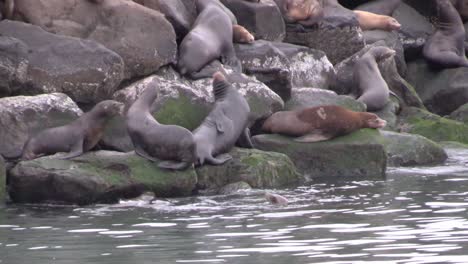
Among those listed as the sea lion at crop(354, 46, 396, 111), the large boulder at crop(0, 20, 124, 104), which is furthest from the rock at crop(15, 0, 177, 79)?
the sea lion at crop(354, 46, 396, 111)

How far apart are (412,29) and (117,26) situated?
26.7 ft

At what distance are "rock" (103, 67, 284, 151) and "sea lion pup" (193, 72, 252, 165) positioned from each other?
258 mm

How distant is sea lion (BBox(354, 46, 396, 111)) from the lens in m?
17.5

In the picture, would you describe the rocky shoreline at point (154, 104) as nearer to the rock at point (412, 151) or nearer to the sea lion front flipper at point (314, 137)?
the rock at point (412, 151)

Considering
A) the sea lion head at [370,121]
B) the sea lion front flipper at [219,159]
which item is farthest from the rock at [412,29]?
the sea lion front flipper at [219,159]

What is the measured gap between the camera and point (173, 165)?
13.1 m

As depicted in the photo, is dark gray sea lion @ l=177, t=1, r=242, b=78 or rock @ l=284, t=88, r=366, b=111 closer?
dark gray sea lion @ l=177, t=1, r=242, b=78

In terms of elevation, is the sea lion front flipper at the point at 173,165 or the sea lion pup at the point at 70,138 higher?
the sea lion pup at the point at 70,138

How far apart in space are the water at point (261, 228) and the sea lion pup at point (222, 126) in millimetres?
1075

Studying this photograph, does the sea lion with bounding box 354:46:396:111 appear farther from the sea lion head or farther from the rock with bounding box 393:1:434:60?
the rock with bounding box 393:1:434:60

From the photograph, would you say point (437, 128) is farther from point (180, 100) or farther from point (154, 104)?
point (154, 104)

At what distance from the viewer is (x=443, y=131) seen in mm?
17359

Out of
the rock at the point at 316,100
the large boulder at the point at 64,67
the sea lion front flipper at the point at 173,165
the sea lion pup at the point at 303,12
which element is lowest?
the sea lion front flipper at the point at 173,165

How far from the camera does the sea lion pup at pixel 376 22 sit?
20922mm
